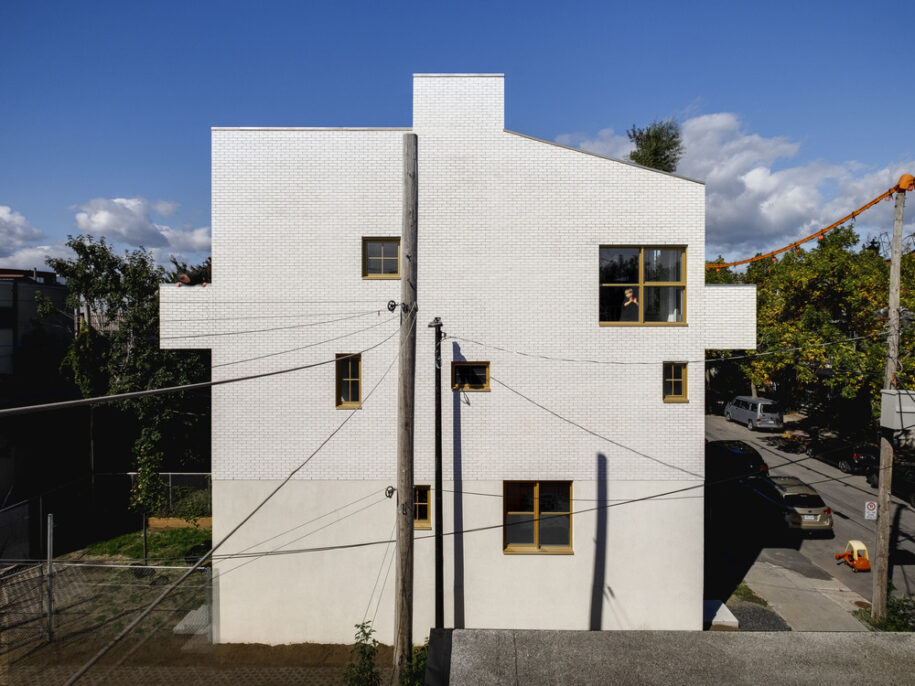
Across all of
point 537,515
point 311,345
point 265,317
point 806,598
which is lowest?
point 806,598

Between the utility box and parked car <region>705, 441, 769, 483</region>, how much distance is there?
406 inches

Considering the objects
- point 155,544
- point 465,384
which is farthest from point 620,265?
point 155,544

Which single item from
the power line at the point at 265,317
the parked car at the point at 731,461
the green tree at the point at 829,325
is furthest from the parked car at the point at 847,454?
the power line at the point at 265,317

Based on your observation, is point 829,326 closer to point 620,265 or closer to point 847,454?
point 847,454

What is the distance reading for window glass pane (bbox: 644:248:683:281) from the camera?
11055mm

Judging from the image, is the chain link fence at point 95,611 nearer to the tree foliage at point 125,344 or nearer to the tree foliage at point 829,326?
the tree foliage at point 125,344

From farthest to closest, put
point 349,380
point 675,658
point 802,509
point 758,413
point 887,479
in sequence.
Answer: point 758,413 → point 802,509 → point 887,479 → point 349,380 → point 675,658

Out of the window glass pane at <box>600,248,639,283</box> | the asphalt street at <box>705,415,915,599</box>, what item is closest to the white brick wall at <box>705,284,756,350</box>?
the window glass pane at <box>600,248,639,283</box>

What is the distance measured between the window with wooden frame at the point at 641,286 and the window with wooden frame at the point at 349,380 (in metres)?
5.47

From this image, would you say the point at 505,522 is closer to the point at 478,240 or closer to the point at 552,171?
the point at 478,240

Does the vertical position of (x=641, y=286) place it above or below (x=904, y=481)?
above

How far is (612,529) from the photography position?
10938 millimetres

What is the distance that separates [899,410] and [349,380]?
484 inches

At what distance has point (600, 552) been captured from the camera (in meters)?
10.9
